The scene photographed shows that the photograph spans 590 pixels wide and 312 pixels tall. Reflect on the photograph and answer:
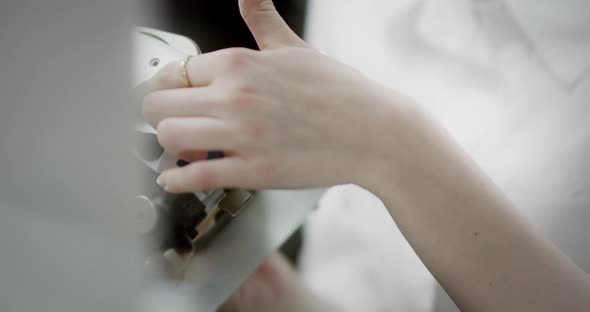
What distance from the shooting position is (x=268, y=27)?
1.39 ft

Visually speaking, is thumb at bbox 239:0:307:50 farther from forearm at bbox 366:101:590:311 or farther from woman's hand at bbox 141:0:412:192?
forearm at bbox 366:101:590:311

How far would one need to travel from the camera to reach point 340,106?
40 cm

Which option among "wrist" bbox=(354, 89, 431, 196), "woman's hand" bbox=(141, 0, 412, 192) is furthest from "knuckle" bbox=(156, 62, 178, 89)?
"wrist" bbox=(354, 89, 431, 196)

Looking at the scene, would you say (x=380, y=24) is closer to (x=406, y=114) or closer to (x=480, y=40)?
(x=480, y=40)

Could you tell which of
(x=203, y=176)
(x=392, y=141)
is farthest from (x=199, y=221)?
(x=392, y=141)

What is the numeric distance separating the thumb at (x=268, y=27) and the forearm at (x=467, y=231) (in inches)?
5.3

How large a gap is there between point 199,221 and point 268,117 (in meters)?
0.17

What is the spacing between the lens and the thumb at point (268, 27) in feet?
1.36

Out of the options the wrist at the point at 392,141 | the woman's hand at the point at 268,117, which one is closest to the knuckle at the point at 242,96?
the woman's hand at the point at 268,117

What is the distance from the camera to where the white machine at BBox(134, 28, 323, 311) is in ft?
1.40

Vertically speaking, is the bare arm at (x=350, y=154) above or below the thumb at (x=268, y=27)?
below

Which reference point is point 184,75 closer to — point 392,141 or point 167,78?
point 167,78

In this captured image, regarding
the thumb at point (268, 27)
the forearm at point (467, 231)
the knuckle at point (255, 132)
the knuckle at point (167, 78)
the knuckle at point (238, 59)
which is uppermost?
the thumb at point (268, 27)

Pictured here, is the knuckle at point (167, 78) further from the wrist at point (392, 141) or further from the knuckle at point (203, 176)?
the wrist at point (392, 141)
